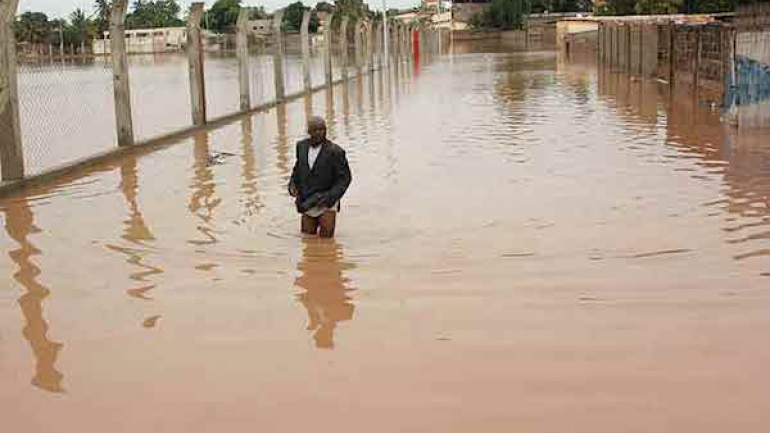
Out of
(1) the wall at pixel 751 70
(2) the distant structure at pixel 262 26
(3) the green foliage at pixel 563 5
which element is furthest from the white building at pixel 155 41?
(1) the wall at pixel 751 70

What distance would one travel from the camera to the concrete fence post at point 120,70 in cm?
1516

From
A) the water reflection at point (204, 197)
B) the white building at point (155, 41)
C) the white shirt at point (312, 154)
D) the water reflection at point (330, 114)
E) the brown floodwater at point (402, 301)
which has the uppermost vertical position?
the white building at point (155, 41)

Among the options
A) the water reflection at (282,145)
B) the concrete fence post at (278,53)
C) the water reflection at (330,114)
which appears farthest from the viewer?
the concrete fence post at (278,53)

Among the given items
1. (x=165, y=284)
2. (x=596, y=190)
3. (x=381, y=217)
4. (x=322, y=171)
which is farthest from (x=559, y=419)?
(x=596, y=190)

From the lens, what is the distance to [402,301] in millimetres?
6652

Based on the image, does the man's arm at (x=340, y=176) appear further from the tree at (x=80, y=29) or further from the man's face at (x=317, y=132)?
the tree at (x=80, y=29)

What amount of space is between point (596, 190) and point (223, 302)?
539 cm

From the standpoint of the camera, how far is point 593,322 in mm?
6055

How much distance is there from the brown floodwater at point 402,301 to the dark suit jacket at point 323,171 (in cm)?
43

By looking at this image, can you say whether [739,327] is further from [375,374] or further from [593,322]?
[375,374]

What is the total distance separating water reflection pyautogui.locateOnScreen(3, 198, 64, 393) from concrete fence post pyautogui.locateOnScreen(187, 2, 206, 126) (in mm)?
8718

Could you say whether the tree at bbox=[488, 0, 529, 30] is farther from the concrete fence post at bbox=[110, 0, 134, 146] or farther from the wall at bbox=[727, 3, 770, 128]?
the concrete fence post at bbox=[110, 0, 134, 146]

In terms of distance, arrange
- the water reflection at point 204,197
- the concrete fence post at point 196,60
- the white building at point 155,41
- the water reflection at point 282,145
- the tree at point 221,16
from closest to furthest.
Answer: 1. the water reflection at point 204,197
2. the water reflection at point 282,145
3. the concrete fence post at point 196,60
4. the white building at point 155,41
5. the tree at point 221,16

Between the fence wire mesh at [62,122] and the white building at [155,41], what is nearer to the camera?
the fence wire mesh at [62,122]
